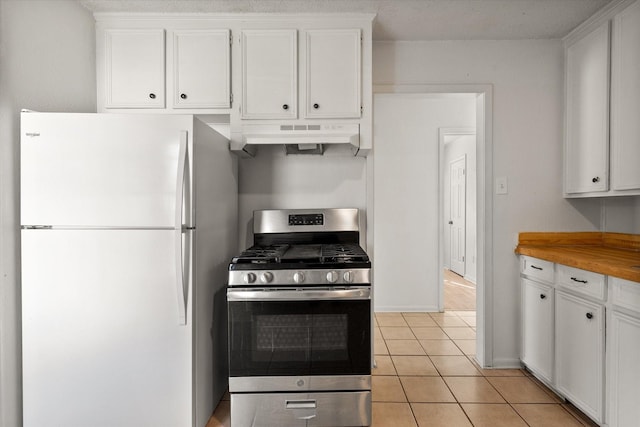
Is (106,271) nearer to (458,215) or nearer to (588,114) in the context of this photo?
(588,114)

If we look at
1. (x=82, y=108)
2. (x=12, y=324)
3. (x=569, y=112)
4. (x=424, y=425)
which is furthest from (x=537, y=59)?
(x=12, y=324)

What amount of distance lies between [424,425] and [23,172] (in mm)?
2346

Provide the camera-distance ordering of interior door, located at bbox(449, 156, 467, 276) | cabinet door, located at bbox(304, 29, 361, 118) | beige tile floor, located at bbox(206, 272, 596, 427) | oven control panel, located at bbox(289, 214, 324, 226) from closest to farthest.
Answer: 1. beige tile floor, located at bbox(206, 272, 596, 427)
2. cabinet door, located at bbox(304, 29, 361, 118)
3. oven control panel, located at bbox(289, 214, 324, 226)
4. interior door, located at bbox(449, 156, 467, 276)

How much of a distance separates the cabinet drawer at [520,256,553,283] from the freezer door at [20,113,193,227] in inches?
86.7

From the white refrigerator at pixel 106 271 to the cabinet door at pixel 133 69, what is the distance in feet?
2.17

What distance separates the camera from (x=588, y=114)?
2408 millimetres

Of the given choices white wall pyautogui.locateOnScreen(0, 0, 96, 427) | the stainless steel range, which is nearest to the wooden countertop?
the stainless steel range

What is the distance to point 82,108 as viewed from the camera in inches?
87.9

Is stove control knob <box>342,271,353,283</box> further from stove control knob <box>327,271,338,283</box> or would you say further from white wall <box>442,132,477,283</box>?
white wall <box>442,132,477,283</box>

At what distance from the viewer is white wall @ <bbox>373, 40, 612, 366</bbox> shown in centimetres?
267

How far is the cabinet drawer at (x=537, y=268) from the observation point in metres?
2.30

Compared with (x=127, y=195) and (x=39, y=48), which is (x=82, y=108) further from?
(x=127, y=195)

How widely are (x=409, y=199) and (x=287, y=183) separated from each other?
6.23 ft

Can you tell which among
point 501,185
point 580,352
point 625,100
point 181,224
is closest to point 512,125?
point 501,185
